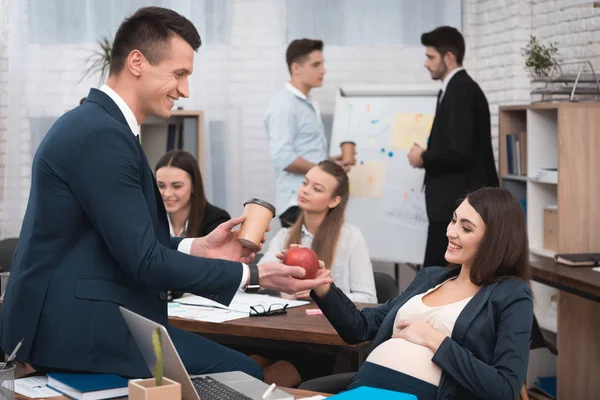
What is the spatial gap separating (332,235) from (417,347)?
1606mm

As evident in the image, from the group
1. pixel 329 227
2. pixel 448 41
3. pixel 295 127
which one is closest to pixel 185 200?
pixel 329 227

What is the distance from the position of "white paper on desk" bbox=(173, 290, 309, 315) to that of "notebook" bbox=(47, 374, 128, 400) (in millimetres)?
1293

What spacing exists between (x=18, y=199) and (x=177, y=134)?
1148 mm

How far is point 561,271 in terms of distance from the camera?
394cm

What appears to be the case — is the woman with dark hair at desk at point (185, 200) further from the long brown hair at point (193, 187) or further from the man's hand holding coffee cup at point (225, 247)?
the man's hand holding coffee cup at point (225, 247)

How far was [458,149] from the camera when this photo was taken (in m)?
4.78

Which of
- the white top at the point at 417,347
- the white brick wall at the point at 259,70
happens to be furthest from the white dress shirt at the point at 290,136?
the white top at the point at 417,347

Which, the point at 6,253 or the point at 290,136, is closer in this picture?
the point at 6,253

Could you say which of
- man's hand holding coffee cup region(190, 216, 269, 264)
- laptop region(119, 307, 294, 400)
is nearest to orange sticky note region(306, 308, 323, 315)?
man's hand holding coffee cup region(190, 216, 269, 264)

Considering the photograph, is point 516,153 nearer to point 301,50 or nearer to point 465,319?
point 301,50

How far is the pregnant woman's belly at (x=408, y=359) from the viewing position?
7.78ft

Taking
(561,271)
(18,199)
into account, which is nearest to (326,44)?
(18,199)

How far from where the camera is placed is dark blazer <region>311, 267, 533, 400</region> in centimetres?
229

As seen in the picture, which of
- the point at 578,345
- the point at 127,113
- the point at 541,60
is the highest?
the point at 541,60
